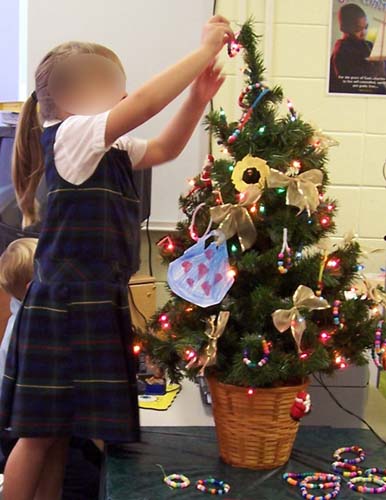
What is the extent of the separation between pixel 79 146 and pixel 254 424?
0.57 metres

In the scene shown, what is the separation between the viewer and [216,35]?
1108 millimetres

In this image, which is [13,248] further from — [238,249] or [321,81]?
[321,81]

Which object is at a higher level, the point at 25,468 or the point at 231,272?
the point at 231,272

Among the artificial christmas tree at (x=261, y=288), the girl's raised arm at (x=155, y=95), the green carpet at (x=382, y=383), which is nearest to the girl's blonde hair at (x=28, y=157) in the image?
the girl's raised arm at (x=155, y=95)

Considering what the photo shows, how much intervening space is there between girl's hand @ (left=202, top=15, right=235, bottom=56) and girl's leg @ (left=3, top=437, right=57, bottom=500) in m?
0.76

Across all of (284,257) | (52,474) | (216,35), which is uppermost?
(216,35)

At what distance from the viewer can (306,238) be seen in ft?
3.75

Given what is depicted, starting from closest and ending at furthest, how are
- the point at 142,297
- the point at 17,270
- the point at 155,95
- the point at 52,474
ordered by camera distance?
the point at 155,95
the point at 52,474
the point at 17,270
the point at 142,297

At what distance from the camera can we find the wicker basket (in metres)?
1.10

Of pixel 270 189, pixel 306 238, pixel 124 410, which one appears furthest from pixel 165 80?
pixel 124 410

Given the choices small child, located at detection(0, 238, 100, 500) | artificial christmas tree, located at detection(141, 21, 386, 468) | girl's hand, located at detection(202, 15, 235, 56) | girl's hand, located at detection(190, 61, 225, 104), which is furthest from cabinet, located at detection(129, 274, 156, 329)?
girl's hand, located at detection(202, 15, 235, 56)

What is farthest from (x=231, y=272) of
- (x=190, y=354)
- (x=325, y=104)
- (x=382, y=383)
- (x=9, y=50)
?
(x=9, y=50)

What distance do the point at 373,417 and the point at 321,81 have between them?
4.15ft

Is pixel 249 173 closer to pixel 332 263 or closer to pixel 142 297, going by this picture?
pixel 332 263
